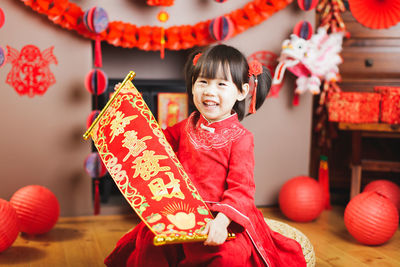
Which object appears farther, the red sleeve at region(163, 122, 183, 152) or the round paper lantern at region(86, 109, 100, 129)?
the round paper lantern at region(86, 109, 100, 129)

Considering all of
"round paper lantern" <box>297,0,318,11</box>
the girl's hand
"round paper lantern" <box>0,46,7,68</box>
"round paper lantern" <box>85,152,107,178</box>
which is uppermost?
"round paper lantern" <box>297,0,318,11</box>

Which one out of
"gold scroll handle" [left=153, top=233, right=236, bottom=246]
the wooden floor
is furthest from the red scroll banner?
the wooden floor

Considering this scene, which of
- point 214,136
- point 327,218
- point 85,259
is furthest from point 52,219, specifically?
point 327,218

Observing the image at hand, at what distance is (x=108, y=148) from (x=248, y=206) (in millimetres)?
465

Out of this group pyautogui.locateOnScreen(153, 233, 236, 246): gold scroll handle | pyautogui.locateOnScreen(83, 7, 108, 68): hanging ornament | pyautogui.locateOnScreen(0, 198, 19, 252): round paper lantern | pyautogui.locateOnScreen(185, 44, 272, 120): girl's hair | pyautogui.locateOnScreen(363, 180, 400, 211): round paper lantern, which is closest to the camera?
pyautogui.locateOnScreen(153, 233, 236, 246): gold scroll handle

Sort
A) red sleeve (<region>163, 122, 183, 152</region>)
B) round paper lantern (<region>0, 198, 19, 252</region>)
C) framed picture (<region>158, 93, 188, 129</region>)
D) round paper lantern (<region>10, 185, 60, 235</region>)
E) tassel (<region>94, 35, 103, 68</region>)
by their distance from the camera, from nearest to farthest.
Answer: red sleeve (<region>163, 122, 183, 152</region>)
round paper lantern (<region>0, 198, 19, 252</region>)
round paper lantern (<region>10, 185, 60, 235</region>)
tassel (<region>94, 35, 103, 68</region>)
framed picture (<region>158, 93, 188, 129</region>)

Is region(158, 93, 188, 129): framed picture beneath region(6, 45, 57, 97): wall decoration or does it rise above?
beneath

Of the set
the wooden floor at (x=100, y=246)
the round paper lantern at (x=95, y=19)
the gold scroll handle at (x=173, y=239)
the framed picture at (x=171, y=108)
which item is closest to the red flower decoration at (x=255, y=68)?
the gold scroll handle at (x=173, y=239)

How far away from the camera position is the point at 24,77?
2041 millimetres

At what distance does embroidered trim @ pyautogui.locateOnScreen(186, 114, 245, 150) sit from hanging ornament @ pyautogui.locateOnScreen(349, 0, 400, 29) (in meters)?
1.32

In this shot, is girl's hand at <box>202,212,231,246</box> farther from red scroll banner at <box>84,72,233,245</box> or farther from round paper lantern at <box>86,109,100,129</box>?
round paper lantern at <box>86,109,100,129</box>

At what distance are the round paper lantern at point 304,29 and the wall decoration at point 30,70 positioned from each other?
1.37 m

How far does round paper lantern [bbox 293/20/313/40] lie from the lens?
7.57 feet

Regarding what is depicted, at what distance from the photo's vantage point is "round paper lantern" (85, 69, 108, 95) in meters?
2.03
